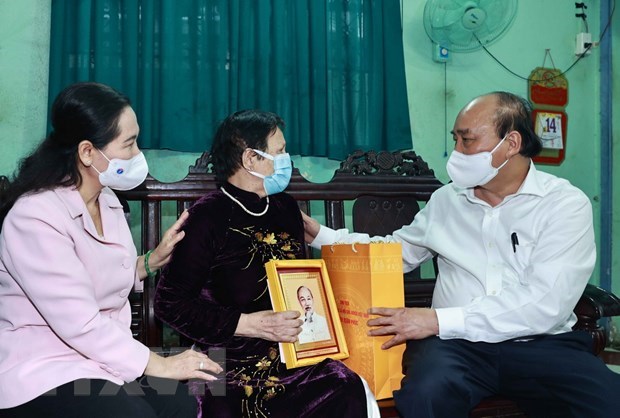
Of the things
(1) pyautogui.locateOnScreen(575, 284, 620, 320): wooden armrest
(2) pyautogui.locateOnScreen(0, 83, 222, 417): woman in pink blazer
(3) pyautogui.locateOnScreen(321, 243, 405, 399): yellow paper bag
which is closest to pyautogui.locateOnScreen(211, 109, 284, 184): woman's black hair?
(2) pyautogui.locateOnScreen(0, 83, 222, 417): woman in pink blazer

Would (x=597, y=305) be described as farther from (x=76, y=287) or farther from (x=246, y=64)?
(x=246, y=64)

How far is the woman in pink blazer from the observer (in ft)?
4.93

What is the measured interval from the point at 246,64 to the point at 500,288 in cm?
177

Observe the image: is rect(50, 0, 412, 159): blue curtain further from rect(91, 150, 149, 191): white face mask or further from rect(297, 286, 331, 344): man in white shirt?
rect(297, 286, 331, 344): man in white shirt

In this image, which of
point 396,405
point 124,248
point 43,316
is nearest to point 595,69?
point 396,405

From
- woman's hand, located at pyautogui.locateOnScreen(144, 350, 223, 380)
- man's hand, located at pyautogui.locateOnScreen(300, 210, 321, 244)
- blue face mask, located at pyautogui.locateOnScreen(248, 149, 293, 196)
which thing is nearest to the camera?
woman's hand, located at pyautogui.locateOnScreen(144, 350, 223, 380)

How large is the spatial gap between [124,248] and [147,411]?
504mm

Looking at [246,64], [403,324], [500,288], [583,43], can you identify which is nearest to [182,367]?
[403,324]

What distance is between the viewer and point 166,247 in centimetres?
196

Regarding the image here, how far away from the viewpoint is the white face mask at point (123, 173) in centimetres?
176

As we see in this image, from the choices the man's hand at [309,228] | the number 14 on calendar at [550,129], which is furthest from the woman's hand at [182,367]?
the number 14 on calendar at [550,129]

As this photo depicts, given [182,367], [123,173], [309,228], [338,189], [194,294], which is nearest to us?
[182,367]

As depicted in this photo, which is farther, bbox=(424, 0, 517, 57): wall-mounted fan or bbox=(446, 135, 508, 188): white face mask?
bbox=(424, 0, 517, 57): wall-mounted fan

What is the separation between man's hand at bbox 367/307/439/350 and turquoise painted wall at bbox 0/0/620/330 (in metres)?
1.54
